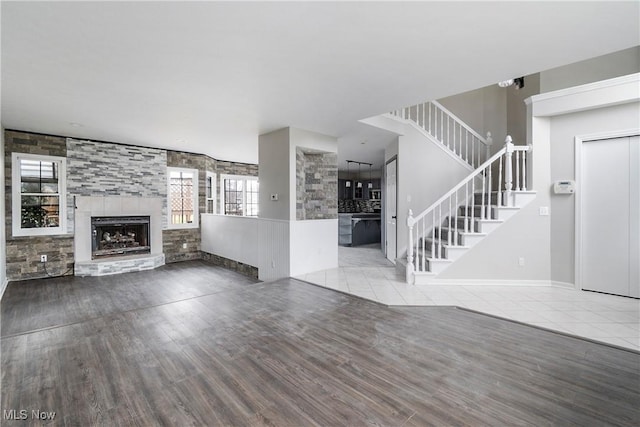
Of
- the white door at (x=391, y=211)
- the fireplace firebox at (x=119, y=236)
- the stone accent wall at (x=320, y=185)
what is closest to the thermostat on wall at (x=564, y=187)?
the white door at (x=391, y=211)

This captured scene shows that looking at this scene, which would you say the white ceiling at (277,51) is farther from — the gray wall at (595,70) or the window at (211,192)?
the window at (211,192)

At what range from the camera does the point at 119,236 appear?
6293mm

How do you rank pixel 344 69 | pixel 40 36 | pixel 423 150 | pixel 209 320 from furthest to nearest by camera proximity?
pixel 423 150 → pixel 209 320 → pixel 344 69 → pixel 40 36

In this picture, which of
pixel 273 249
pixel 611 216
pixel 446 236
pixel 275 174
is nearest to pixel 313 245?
pixel 273 249

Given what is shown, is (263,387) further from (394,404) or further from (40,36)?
(40,36)

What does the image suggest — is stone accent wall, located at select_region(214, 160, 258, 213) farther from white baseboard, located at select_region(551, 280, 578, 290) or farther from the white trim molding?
white baseboard, located at select_region(551, 280, 578, 290)

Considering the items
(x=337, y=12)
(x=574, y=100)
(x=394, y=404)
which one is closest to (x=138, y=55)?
(x=337, y=12)

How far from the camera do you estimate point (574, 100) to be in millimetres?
3967

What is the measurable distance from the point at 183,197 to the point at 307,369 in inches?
245

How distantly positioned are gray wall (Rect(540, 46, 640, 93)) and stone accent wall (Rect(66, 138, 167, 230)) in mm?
7650

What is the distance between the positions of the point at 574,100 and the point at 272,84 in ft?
13.6

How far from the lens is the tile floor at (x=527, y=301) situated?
286 centimetres

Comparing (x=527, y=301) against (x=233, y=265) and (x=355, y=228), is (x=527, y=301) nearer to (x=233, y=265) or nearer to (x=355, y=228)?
(x=233, y=265)

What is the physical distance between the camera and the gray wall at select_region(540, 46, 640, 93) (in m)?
4.02
